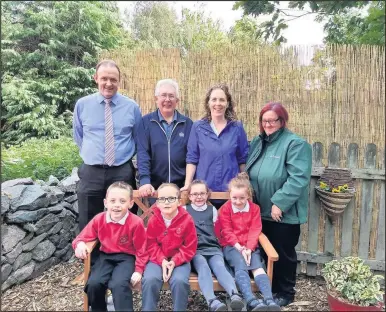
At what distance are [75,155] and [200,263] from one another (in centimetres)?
358

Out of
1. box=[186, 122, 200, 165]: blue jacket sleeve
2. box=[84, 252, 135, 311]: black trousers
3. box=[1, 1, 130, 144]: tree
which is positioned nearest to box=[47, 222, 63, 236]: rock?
box=[84, 252, 135, 311]: black trousers

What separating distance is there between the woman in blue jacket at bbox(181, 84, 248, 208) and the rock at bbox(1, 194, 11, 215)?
1670 millimetres

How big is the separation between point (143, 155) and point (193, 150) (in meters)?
0.44

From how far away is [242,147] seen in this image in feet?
10.4

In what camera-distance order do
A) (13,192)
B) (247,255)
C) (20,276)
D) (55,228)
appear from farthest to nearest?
(55,228) < (13,192) < (20,276) < (247,255)

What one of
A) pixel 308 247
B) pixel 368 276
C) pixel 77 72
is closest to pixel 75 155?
pixel 77 72

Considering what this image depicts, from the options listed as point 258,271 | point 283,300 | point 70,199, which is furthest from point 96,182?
point 283,300

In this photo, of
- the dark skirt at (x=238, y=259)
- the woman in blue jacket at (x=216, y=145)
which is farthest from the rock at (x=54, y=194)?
the dark skirt at (x=238, y=259)

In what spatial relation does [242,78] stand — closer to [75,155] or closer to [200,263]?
[200,263]

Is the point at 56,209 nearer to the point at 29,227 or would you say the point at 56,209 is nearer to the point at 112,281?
the point at 29,227

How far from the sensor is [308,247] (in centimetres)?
391

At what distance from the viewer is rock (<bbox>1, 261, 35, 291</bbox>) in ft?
10.6

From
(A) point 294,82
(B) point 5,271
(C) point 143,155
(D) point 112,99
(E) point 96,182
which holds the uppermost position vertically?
(A) point 294,82

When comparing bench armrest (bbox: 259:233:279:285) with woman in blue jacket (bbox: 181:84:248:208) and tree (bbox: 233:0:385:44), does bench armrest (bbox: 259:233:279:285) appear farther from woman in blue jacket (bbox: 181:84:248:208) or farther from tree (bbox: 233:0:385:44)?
tree (bbox: 233:0:385:44)
